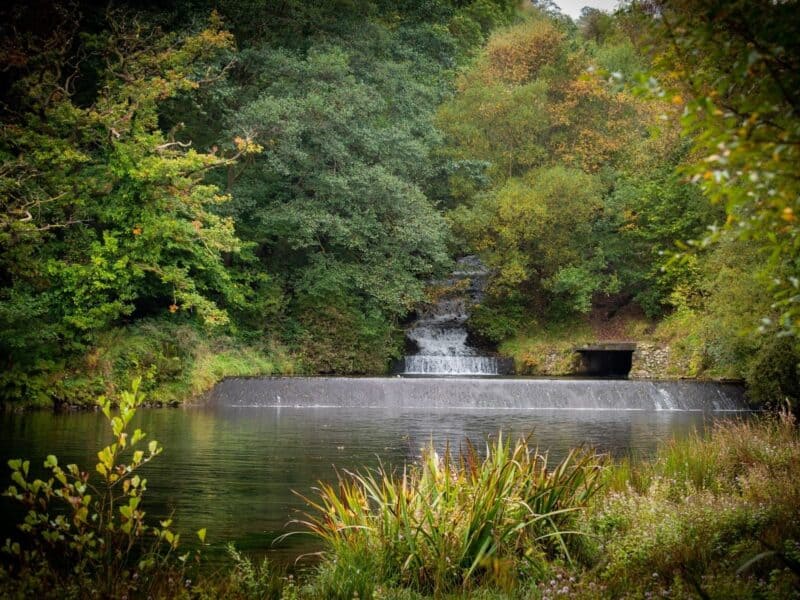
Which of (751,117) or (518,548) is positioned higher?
(751,117)

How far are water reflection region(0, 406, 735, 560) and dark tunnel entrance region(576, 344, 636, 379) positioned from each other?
9.49m

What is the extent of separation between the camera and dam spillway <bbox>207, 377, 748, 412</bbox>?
21.5 m

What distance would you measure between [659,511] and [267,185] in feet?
71.8

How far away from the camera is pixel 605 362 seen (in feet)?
102

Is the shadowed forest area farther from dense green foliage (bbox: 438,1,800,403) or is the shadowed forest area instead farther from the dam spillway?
the dam spillway

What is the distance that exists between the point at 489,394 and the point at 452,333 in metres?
9.80

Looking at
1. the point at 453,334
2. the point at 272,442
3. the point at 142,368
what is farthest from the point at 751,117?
the point at 453,334

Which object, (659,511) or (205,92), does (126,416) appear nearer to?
(659,511)

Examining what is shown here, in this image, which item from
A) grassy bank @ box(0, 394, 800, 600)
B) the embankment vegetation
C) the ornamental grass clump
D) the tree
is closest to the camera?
grassy bank @ box(0, 394, 800, 600)

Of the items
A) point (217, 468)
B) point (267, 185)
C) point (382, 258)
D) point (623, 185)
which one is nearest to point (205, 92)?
point (267, 185)

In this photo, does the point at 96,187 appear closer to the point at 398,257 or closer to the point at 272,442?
the point at 398,257

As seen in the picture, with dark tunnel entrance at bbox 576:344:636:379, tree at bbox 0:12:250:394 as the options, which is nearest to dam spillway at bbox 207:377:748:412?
tree at bbox 0:12:250:394

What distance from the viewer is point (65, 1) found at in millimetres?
21734

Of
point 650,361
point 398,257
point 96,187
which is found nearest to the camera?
point 96,187
